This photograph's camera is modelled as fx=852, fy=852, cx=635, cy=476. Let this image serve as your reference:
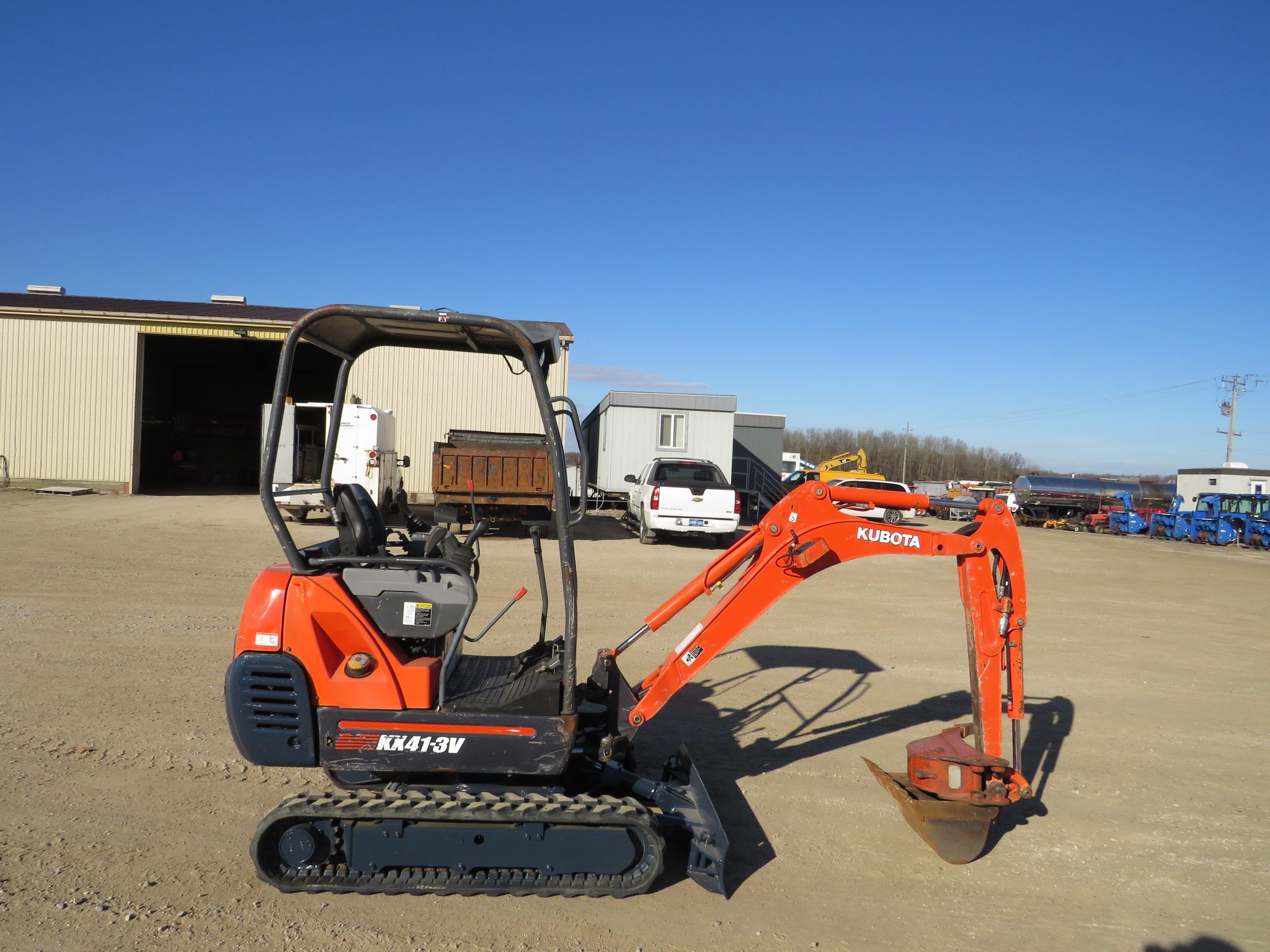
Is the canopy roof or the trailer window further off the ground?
the trailer window

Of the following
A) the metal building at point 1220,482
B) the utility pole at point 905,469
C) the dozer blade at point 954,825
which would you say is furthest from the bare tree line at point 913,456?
the dozer blade at point 954,825

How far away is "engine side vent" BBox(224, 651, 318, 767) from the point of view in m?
3.76

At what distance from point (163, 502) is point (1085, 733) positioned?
21.0 meters

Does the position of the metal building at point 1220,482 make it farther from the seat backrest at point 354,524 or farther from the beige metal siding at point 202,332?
the seat backrest at point 354,524

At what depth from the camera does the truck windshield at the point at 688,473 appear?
17.5m

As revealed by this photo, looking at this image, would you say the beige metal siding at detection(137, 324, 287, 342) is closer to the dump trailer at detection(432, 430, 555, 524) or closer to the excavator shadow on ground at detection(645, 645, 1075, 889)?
the dump trailer at detection(432, 430, 555, 524)

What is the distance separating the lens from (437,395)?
79.0 ft

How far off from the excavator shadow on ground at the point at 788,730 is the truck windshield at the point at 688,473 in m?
9.52

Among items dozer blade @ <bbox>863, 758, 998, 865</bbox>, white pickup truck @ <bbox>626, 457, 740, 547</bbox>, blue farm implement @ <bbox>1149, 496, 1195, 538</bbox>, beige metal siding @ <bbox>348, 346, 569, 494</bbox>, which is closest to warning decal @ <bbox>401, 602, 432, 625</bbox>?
dozer blade @ <bbox>863, 758, 998, 865</bbox>

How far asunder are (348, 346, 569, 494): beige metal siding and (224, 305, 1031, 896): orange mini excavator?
65.1ft

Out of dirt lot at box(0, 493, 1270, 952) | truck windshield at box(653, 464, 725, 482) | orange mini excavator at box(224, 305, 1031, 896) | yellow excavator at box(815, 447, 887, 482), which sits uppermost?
yellow excavator at box(815, 447, 887, 482)

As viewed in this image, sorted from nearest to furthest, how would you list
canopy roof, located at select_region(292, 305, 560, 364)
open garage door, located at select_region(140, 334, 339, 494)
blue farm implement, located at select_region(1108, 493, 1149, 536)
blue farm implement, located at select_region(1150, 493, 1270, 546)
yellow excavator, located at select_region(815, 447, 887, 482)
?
1. canopy roof, located at select_region(292, 305, 560, 364)
2. blue farm implement, located at select_region(1150, 493, 1270, 546)
3. yellow excavator, located at select_region(815, 447, 887, 482)
4. blue farm implement, located at select_region(1108, 493, 1149, 536)
5. open garage door, located at select_region(140, 334, 339, 494)

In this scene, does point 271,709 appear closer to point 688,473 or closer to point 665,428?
point 688,473

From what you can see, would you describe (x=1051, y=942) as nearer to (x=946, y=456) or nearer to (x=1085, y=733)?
(x=1085, y=733)
